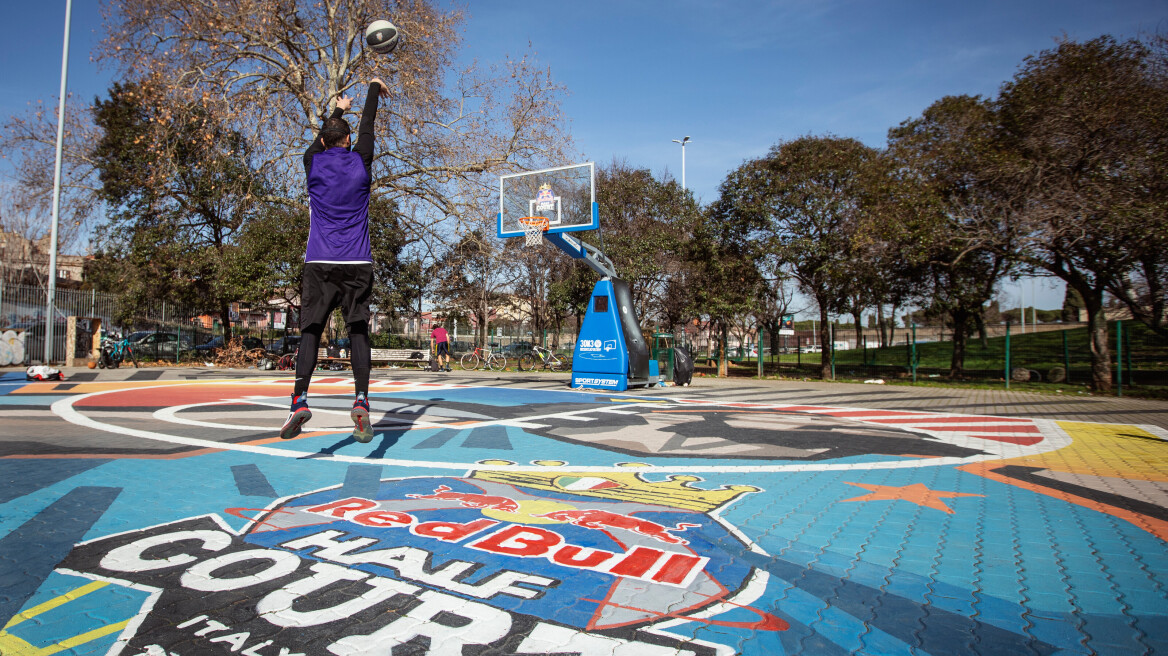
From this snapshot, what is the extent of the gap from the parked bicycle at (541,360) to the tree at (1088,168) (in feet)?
45.4

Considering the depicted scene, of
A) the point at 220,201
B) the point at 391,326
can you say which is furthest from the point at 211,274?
the point at 391,326

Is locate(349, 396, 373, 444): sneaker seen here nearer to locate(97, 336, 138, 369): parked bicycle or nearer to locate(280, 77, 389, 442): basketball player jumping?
locate(280, 77, 389, 442): basketball player jumping

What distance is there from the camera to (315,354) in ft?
13.2

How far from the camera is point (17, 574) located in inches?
77.8

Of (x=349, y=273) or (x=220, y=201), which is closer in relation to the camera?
(x=349, y=273)

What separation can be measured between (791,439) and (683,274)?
22345 millimetres

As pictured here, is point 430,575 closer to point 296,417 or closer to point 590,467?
point 590,467

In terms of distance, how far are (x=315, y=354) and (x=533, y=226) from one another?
9.71 metres

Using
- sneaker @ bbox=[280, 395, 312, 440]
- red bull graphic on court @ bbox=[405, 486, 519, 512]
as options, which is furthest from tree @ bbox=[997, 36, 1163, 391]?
sneaker @ bbox=[280, 395, 312, 440]

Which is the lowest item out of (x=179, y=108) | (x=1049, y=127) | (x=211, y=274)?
(x=211, y=274)

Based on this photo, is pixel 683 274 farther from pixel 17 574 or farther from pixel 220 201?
pixel 17 574

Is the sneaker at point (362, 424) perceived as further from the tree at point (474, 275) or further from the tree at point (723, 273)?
the tree at point (723, 273)

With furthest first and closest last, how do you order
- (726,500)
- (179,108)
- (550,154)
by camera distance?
(550,154) → (179,108) → (726,500)

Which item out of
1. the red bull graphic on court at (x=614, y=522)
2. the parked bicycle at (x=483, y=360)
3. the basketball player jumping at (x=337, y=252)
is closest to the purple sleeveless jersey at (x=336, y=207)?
the basketball player jumping at (x=337, y=252)
